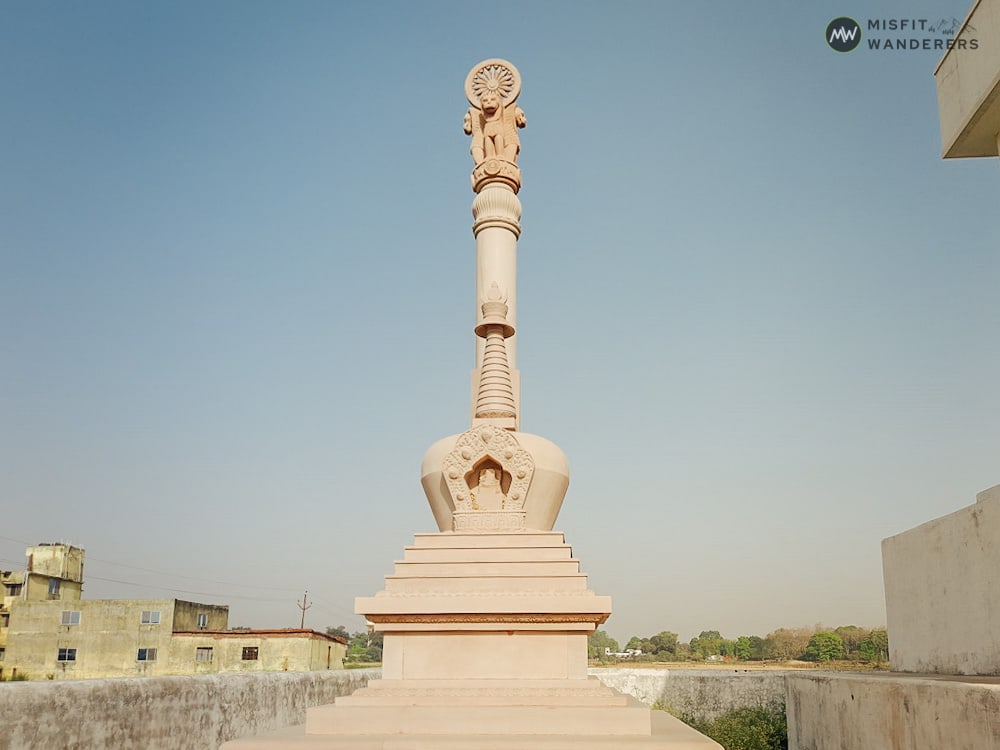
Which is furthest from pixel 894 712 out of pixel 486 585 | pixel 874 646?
pixel 874 646

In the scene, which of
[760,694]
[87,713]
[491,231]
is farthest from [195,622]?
[87,713]

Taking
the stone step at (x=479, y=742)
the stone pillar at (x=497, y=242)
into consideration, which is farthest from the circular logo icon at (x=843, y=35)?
the stone step at (x=479, y=742)

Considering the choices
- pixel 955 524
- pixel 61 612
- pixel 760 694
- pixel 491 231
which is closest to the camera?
pixel 955 524

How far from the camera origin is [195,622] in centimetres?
3484

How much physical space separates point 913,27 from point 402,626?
1019 cm

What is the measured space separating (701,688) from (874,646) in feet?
51.1

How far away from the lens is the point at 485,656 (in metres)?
8.42

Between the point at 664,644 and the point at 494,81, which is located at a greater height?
the point at 494,81

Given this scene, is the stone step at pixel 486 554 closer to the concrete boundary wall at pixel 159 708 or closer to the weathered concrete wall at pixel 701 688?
the concrete boundary wall at pixel 159 708

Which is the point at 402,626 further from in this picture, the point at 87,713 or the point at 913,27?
the point at 913,27

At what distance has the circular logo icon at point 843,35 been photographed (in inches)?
495

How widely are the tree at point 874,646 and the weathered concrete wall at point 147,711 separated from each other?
24.8 m

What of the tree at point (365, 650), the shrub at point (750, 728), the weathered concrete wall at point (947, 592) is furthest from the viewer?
the tree at point (365, 650)

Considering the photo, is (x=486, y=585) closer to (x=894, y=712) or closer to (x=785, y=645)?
(x=894, y=712)
